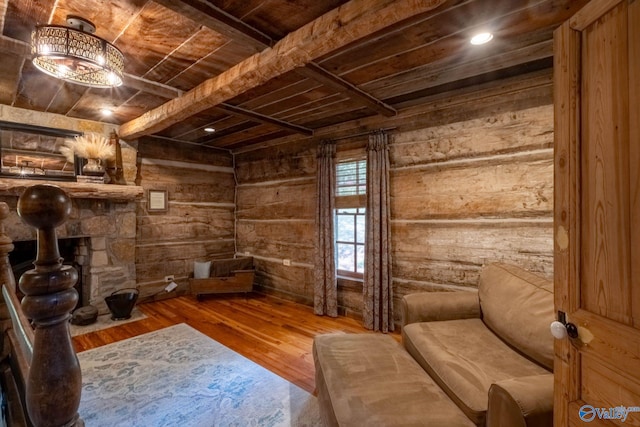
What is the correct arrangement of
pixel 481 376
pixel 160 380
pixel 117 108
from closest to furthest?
pixel 481 376 → pixel 160 380 → pixel 117 108

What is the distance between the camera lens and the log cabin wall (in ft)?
14.1

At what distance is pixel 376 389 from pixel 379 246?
1945 millimetres

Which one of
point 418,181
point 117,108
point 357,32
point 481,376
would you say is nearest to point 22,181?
point 117,108

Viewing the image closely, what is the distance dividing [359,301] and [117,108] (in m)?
3.64

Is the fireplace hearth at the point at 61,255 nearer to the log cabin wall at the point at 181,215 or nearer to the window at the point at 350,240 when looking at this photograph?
the log cabin wall at the point at 181,215

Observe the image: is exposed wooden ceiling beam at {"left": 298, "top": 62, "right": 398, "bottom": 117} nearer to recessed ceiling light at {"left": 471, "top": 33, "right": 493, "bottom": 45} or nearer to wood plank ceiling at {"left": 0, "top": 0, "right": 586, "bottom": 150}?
wood plank ceiling at {"left": 0, "top": 0, "right": 586, "bottom": 150}

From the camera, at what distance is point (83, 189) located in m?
3.38

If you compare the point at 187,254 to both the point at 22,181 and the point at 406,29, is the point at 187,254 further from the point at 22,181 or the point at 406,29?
the point at 406,29

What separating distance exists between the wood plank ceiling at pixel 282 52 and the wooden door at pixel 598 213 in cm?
71

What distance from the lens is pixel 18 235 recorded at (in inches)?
126

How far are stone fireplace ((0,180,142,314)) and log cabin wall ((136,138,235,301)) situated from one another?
0.81ft

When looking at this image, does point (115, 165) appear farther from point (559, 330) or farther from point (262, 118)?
point (559, 330)

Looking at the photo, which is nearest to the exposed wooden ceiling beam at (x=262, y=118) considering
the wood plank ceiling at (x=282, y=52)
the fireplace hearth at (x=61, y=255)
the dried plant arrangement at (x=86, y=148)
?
the wood plank ceiling at (x=282, y=52)

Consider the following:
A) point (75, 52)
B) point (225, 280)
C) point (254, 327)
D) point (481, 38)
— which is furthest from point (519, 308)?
point (225, 280)
